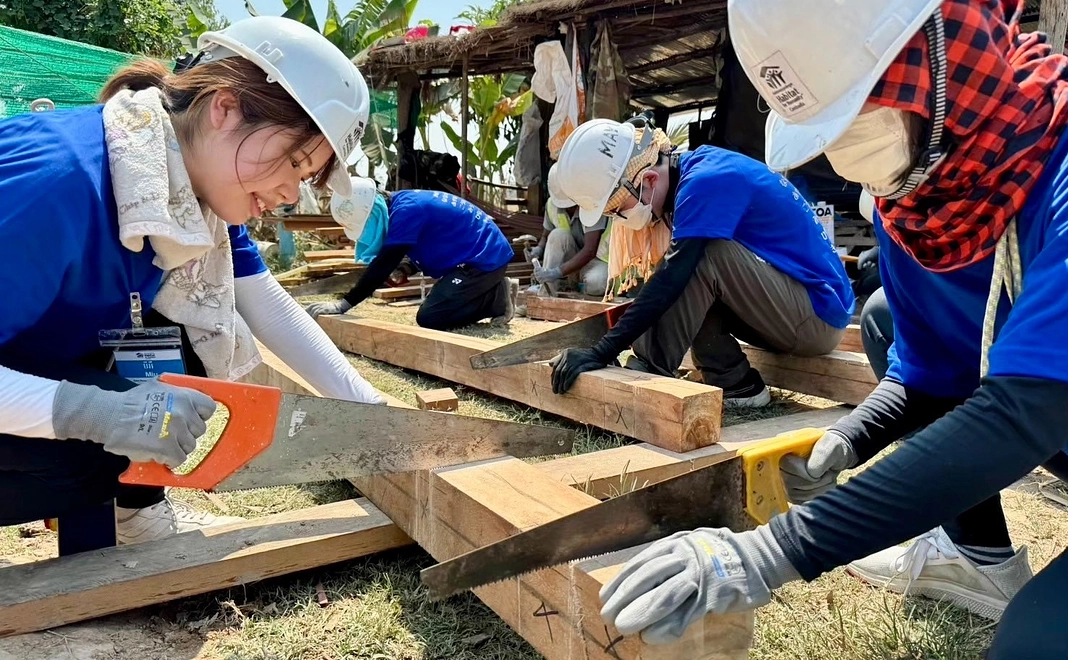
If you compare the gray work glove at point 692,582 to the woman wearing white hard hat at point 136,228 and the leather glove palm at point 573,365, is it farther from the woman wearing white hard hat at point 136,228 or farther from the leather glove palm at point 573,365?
the leather glove palm at point 573,365

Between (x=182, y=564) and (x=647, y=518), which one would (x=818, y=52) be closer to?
(x=647, y=518)

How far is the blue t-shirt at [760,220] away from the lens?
362 cm

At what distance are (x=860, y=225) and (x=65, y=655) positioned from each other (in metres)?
9.78

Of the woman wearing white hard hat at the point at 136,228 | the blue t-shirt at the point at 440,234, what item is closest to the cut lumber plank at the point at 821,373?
the woman wearing white hard hat at the point at 136,228

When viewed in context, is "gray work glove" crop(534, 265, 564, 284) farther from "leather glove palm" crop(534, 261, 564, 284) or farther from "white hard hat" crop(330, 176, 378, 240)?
"white hard hat" crop(330, 176, 378, 240)

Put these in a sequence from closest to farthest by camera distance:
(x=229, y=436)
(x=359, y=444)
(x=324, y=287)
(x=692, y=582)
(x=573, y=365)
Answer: (x=692, y=582), (x=229, y=436), (x=359, y=444), (x=573, y=365), (x=324, y=287)

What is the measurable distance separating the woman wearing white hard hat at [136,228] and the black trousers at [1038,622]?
1.90m

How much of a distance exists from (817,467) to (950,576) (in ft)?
2.46

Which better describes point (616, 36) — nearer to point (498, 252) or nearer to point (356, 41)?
point (498, 252)

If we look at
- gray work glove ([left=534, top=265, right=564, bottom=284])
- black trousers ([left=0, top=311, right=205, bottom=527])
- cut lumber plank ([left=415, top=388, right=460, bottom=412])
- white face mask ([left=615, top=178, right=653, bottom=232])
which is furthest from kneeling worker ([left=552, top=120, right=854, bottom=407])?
gray work glove ([left=534, top=265, right=564, bottom=284])

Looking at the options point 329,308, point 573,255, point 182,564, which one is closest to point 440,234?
point 329,308

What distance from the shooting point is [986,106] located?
5.00 ft

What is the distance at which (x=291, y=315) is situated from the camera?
2.89 meters

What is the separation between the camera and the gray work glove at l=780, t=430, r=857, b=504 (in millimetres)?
1931
